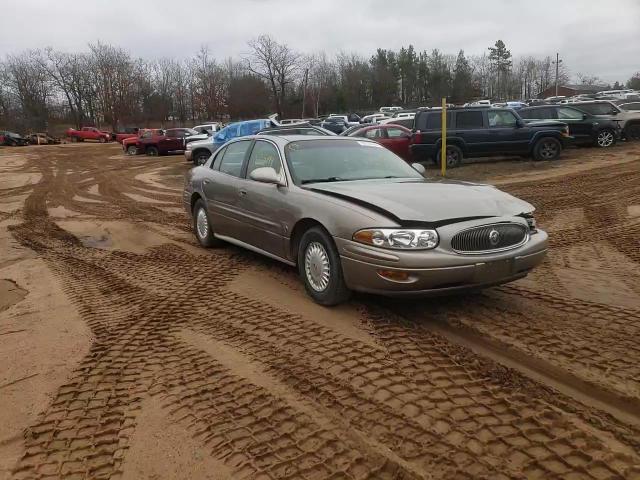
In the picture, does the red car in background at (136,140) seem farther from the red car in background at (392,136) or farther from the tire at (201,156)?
the red car in background at (392,136)

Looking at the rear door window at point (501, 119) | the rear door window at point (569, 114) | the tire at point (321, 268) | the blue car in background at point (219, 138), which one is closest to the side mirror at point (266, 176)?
the tire at point (321, 268)

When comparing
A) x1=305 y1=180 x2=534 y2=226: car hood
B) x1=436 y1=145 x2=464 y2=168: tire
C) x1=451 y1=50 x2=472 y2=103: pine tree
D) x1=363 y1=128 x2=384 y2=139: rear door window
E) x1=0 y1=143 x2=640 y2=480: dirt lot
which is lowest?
x1=0 y1=143 x2=640 y2=480: dirt lot

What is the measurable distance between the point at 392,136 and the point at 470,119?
7.76ft

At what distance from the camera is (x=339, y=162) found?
5.52 m

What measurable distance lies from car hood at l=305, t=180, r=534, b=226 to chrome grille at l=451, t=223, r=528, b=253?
0.12 meters

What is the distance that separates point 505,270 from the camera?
4184 millimetres

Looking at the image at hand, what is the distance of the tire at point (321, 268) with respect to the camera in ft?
14.7

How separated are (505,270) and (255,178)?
2.53 metres

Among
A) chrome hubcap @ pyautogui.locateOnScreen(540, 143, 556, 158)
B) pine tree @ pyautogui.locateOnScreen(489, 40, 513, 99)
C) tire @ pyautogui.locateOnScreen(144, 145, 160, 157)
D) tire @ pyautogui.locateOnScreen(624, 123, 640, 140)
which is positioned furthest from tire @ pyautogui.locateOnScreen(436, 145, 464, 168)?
pine tree @ pyautogui.locateOnScreen(489, 40, 513, 99)

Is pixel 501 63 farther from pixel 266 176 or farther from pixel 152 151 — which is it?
pixel 266 176

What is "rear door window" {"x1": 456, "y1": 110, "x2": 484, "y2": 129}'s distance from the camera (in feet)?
52.0

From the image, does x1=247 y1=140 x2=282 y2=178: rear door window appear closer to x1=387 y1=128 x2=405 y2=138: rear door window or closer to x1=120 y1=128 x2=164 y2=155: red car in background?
x1=387 y1=128 x2=405 y2=138: rear door window

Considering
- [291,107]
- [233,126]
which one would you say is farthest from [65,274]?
[291,107]

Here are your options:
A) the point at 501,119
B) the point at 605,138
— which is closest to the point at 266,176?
the point at 501,119
